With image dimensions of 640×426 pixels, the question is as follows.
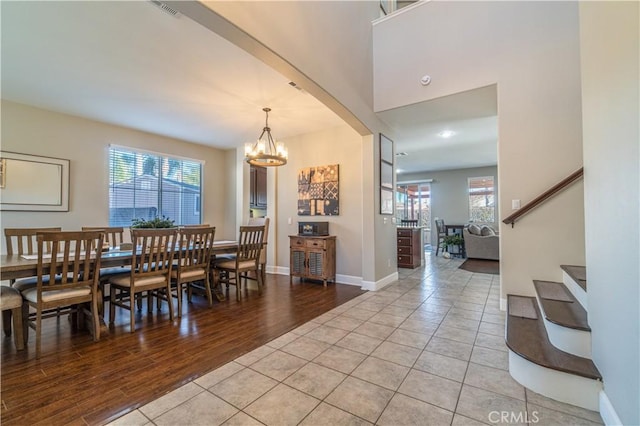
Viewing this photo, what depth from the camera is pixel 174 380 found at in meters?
1.86

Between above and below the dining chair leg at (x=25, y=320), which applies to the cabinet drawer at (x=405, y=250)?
above

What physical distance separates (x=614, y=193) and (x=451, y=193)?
27.5 ft

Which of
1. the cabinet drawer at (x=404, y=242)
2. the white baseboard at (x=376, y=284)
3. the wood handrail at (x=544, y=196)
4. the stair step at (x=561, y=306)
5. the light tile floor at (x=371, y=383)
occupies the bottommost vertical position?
the light tile floor at (x=371, y=383)

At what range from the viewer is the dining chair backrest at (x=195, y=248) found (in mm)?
3178

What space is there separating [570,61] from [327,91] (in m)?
2.60

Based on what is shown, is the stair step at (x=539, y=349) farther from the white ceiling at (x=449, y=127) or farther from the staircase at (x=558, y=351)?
the white ceiling at (x=449, y=127)

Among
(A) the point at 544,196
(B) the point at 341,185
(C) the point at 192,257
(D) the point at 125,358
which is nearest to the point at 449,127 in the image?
(B) the point at 341,185

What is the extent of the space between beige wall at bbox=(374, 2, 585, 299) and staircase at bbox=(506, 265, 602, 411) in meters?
0.68


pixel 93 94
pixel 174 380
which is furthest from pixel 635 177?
pixel 93 94

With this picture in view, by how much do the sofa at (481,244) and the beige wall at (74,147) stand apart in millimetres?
7522

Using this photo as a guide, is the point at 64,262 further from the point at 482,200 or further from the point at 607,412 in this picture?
the point at 482,200

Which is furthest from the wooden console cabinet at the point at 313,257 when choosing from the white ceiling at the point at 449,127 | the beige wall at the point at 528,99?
the beige wall at the point at 528,99

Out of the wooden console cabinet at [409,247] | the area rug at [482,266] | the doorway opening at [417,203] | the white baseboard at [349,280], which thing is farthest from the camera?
the doorway opening at [417,203]

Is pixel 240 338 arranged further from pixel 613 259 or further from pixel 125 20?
pixel 125 20
